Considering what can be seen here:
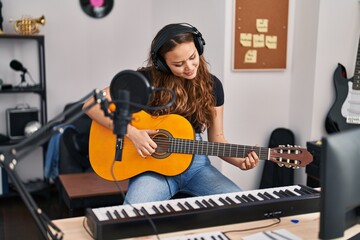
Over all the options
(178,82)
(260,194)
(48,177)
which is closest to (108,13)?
(48,177)

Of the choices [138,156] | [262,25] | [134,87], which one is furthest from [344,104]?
[134,87]

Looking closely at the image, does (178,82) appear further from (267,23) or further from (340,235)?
(267,23)

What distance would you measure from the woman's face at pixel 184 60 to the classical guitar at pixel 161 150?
0.22 meters

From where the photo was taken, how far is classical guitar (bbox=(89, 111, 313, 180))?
74.9 inches

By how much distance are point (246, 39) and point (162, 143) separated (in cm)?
150

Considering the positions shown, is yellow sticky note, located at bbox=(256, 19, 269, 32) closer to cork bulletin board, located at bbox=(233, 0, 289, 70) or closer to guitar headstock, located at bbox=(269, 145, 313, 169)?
cork bulletin board, located at bbox=(233, 0, 289, 70)

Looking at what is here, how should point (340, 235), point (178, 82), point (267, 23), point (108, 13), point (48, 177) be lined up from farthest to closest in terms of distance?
point (108, 13), point (48, 177), point (267, 23), point (178, 82), point (340, 235)

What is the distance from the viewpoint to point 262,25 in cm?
316

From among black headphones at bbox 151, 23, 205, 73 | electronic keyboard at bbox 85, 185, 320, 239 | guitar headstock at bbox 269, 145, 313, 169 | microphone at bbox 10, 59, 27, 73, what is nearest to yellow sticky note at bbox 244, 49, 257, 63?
black headphones at bbox 151, 23, 205, 73

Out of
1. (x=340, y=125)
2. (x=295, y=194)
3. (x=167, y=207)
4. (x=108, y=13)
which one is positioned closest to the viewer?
(x=167, y=207)

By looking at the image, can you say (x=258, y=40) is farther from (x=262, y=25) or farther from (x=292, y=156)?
(x=292, y=156)

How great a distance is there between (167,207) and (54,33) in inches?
124

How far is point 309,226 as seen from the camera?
1415 mm

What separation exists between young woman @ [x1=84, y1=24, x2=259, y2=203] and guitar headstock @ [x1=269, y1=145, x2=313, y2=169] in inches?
4.1
